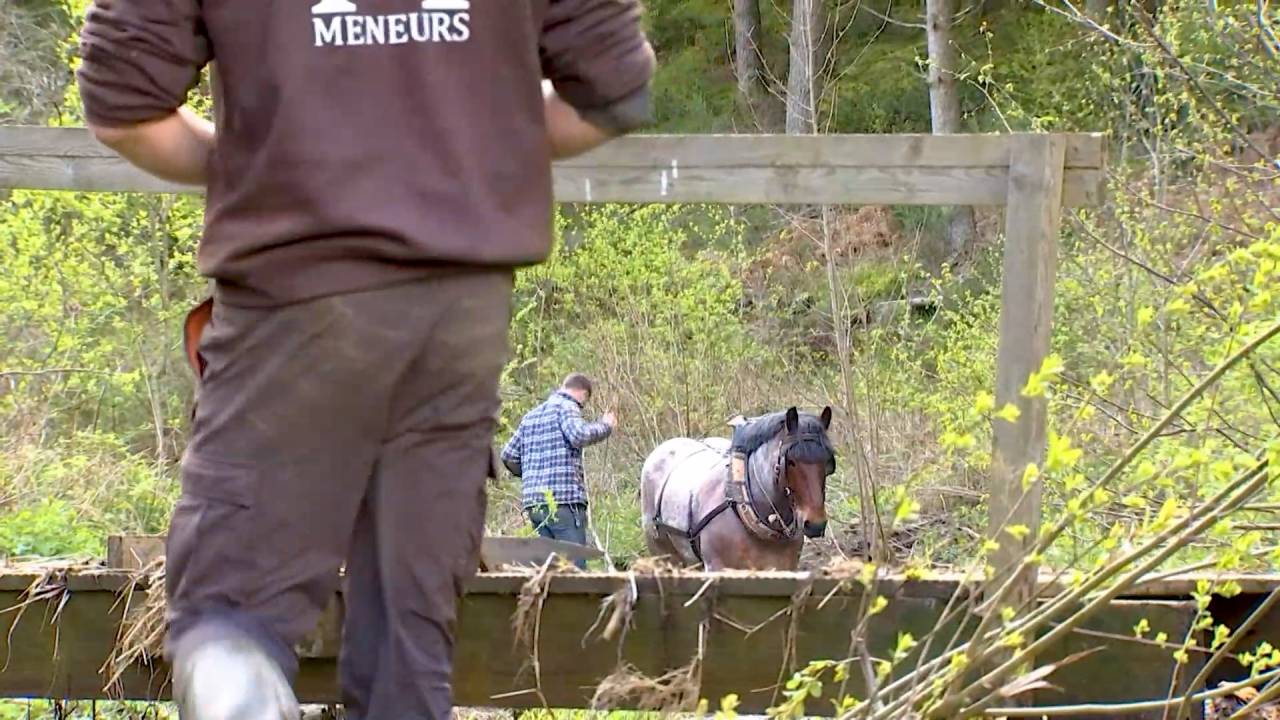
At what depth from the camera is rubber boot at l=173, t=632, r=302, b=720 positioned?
1839mm

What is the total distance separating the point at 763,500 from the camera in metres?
7.19

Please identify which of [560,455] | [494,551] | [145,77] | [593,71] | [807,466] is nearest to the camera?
[145,77]

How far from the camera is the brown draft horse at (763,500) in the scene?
6992 millimetres

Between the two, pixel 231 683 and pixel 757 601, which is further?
pixel 757 601

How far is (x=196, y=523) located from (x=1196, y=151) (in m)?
6.69

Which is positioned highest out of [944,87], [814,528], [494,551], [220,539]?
[944,87]

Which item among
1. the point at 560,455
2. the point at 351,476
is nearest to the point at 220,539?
the point at 351,476

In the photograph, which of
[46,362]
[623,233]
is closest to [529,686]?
[46,362]

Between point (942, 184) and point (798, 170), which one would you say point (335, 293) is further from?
point (942, 184)

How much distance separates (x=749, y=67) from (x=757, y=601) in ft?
58.3

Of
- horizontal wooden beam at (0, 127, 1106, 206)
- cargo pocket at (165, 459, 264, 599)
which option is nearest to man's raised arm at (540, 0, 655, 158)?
cargo pocket at (165, 459, 264, 599)

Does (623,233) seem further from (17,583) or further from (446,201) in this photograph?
(446,201)

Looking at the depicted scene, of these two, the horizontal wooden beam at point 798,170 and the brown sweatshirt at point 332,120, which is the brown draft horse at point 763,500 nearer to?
the horizontal wooden beam at point 798,170

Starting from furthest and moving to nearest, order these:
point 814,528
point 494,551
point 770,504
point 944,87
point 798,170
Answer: point 944,87 < point 770,504 < point 814,528 < point 494,551 < point 798,170
